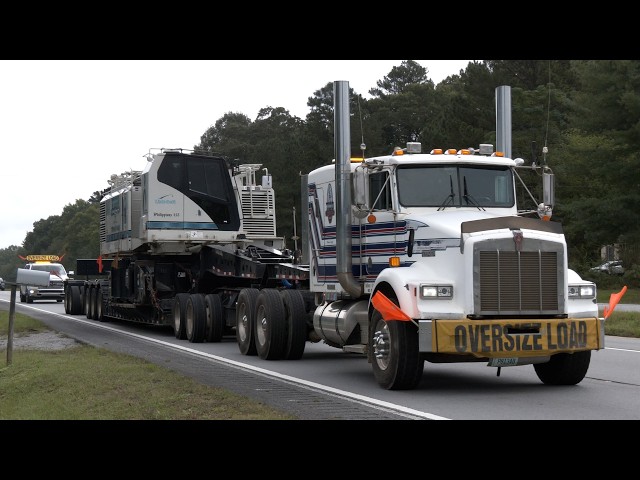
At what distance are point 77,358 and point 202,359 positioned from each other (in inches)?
81.6

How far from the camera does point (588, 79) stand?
4772 centimetres

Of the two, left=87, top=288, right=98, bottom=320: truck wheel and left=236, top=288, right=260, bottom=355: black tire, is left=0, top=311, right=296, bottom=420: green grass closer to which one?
left=236, top=288, right=260, bottom=355: black tire

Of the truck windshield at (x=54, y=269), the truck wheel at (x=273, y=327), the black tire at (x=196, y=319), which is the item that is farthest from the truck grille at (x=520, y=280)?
the truck windshield at (x=54, y=269)

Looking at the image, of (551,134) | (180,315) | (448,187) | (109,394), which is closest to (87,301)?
(180,315)

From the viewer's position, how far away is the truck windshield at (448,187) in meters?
13.0

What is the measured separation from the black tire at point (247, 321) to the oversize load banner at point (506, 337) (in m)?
6.38

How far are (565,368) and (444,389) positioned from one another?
162 centimetres

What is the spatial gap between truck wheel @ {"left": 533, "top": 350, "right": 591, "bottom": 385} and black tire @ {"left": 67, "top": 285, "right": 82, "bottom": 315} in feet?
77.5

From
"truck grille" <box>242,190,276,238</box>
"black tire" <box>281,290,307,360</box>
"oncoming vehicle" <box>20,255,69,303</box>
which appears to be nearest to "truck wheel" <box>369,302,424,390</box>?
"black tire" <box>281,290,307,360</box>

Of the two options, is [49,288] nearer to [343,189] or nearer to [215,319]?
[215,319]

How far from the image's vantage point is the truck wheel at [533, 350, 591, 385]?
12.7 m

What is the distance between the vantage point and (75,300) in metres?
34.1
